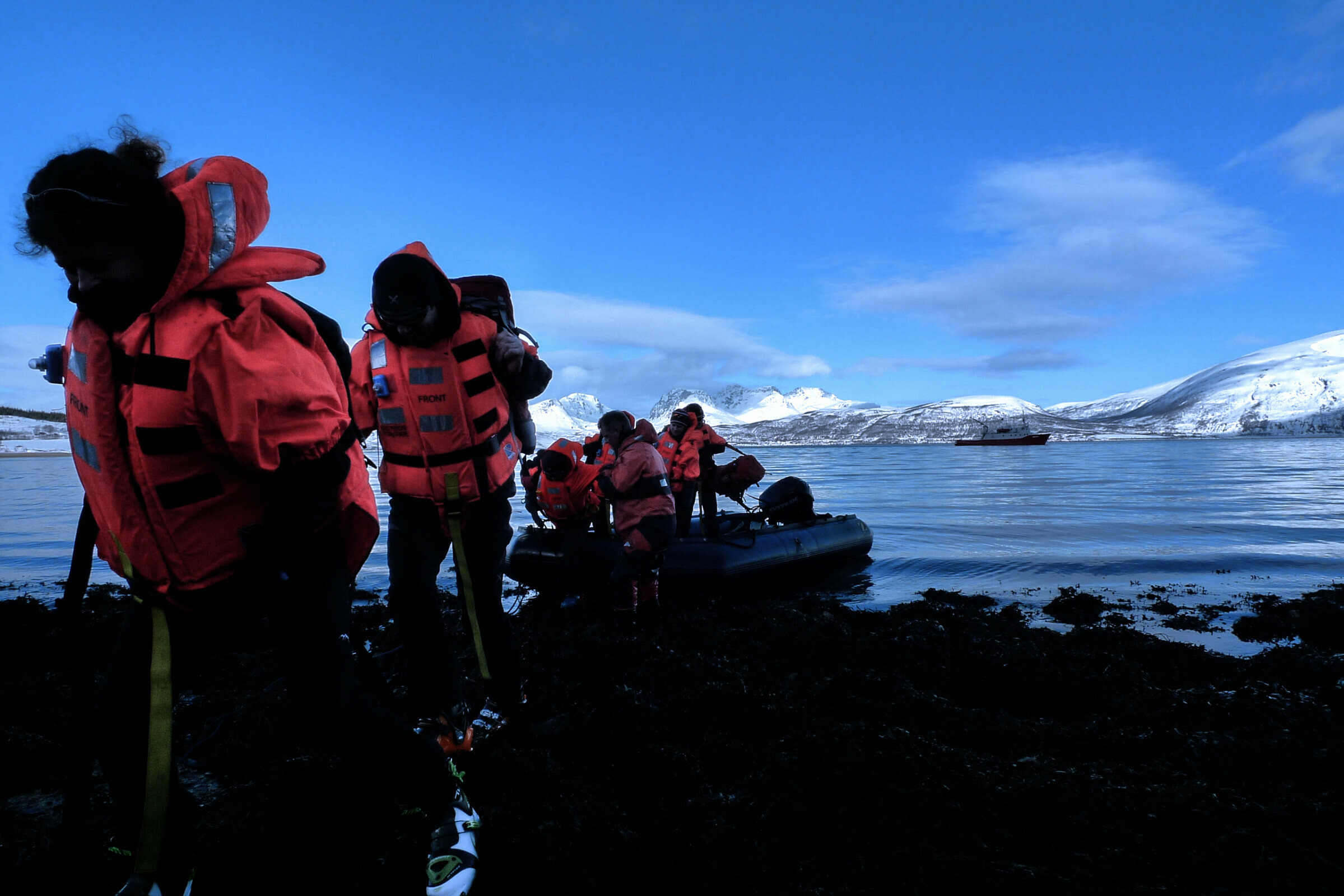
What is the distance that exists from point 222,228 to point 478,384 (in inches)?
51.2

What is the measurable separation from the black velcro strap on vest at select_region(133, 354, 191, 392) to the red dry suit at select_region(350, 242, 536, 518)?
4.26ft

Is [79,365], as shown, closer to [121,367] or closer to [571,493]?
[121,367]

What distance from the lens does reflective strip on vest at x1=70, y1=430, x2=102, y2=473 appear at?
169cm

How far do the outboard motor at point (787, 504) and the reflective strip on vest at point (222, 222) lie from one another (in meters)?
8.36

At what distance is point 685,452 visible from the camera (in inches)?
413

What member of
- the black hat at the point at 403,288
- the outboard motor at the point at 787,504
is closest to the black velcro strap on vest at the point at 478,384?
the black hat at the point at 403,288

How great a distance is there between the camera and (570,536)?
23.0ft

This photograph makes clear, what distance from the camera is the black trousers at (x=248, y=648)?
1.78 metres

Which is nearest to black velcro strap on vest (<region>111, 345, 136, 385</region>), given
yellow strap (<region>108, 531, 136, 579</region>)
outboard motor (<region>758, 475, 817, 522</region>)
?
yellow strap (<region>108, 531, 136, 579</region>)

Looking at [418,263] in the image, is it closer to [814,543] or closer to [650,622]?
[650,622]

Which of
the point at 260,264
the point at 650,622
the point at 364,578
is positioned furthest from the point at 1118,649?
the point at 364,578

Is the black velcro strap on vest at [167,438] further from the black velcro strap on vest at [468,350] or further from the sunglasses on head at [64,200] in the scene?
the black velcro strap on vest at [468,350]

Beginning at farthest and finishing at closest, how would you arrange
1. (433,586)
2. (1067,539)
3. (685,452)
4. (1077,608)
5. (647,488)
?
(1067,539)
(685,452)
(1077,608)
(647,488)
(433,586)

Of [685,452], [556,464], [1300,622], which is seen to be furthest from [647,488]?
[1300,622]
